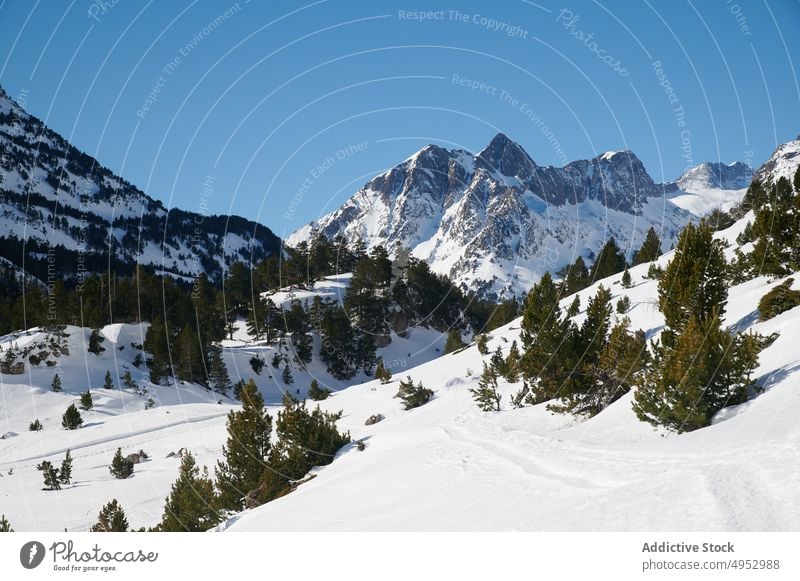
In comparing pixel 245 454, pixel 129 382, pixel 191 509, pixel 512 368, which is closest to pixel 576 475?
pixel 191 509

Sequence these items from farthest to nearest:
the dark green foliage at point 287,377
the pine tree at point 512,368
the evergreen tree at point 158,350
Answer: the dark green foliage at point 287,377, the evergreen tree at point 158,350, the pine tree at point 512,368

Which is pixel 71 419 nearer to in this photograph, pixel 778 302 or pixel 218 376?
pixel 218 376

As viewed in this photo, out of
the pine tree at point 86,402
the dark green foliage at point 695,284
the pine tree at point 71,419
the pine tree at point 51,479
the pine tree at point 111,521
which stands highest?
the pine tree at point 86,402

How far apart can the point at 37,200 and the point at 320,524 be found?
226 metres

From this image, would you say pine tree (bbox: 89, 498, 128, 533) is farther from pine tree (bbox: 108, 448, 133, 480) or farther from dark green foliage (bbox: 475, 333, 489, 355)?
dark green foliage (bbox: 475, 333, 489, 355)

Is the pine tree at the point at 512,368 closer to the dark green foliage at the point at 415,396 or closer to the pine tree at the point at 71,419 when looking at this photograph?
the dark green foliage at the point at 415,396

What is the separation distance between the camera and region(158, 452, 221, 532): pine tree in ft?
56.3

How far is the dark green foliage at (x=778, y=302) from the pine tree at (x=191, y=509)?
21.5m

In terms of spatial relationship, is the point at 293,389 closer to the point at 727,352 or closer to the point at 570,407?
the point at 570,407

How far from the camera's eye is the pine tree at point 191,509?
1717 cm

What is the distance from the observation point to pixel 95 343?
6069 cm

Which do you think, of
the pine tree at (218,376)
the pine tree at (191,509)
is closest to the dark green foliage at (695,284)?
the pine tree at (191,509)

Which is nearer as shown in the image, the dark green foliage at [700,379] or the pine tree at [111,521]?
the dark green foliage at [700,379]
